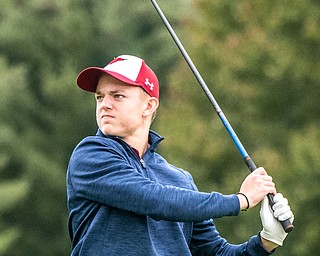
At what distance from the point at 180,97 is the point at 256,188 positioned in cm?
2371

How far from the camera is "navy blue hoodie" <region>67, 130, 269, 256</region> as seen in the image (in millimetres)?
6613

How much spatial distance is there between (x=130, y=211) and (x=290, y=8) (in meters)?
20.1

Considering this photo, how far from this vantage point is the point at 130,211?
21.8ft

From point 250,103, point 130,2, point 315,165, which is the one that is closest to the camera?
point 315,165

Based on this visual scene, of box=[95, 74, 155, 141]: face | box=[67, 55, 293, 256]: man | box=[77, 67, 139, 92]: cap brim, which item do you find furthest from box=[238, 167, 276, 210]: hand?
box=[77, 67, 139, 92]: cap brim

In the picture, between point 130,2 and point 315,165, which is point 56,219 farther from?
point 315,165

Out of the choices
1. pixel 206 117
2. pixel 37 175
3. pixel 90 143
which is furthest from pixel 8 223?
pixel 90 143

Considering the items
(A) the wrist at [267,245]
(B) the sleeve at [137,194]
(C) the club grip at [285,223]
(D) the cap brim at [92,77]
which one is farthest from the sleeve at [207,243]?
(D) the cap brim at [92,77]

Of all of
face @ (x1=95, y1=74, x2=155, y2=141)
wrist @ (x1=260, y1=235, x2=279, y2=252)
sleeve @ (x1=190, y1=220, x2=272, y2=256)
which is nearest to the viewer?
face @ (x1=95, y1=74, x2=155, y2=141)

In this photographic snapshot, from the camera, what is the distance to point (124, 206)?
6617 mm

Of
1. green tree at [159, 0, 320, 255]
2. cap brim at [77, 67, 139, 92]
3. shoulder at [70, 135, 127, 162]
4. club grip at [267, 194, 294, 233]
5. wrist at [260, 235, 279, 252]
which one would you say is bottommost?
wrist at [260, 235, 279, 252]

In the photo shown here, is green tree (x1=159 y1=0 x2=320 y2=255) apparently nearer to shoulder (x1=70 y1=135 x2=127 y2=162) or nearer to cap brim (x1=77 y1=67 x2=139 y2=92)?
cap brim (x1=77 y1=67 x2=139 y2=92)

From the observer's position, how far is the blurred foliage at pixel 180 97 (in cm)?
2631

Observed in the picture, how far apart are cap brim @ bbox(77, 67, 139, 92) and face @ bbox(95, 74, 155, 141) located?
42mm
